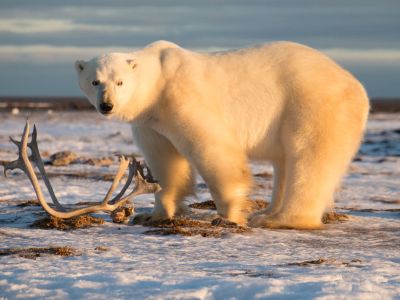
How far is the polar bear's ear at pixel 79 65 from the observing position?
6.60m

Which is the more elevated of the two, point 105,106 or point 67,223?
point 105,106

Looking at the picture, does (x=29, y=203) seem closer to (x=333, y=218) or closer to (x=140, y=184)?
(x=140, y=184)

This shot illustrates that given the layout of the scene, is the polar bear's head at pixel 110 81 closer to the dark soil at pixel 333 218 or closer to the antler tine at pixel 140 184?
the antler tine at pixel 140 184

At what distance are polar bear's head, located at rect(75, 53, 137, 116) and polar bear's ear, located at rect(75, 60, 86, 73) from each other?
19 mm

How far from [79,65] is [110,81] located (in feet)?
1.37

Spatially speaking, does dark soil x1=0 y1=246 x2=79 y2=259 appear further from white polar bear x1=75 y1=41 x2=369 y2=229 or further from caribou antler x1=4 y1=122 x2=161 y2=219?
white polar bear x1=75 y1=41 x2=369 y2=229

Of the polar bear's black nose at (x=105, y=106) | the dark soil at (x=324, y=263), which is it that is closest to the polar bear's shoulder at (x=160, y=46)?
the polar bear's black nose at (x=105, y=106)

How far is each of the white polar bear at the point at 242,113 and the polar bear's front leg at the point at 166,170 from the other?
11 mm

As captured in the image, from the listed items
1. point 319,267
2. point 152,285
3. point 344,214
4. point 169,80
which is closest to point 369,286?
point 319,267

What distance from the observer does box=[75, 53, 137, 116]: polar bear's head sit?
6301 millimetres

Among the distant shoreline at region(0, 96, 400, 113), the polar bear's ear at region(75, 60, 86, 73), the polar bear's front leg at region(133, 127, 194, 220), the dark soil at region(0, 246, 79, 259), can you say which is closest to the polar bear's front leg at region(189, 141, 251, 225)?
the polar bear's front leg at region(133, 127, 194, 220)

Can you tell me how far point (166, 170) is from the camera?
7000 millimetres

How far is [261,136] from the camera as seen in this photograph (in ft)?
22.3

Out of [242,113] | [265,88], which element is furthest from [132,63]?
[265,88]
